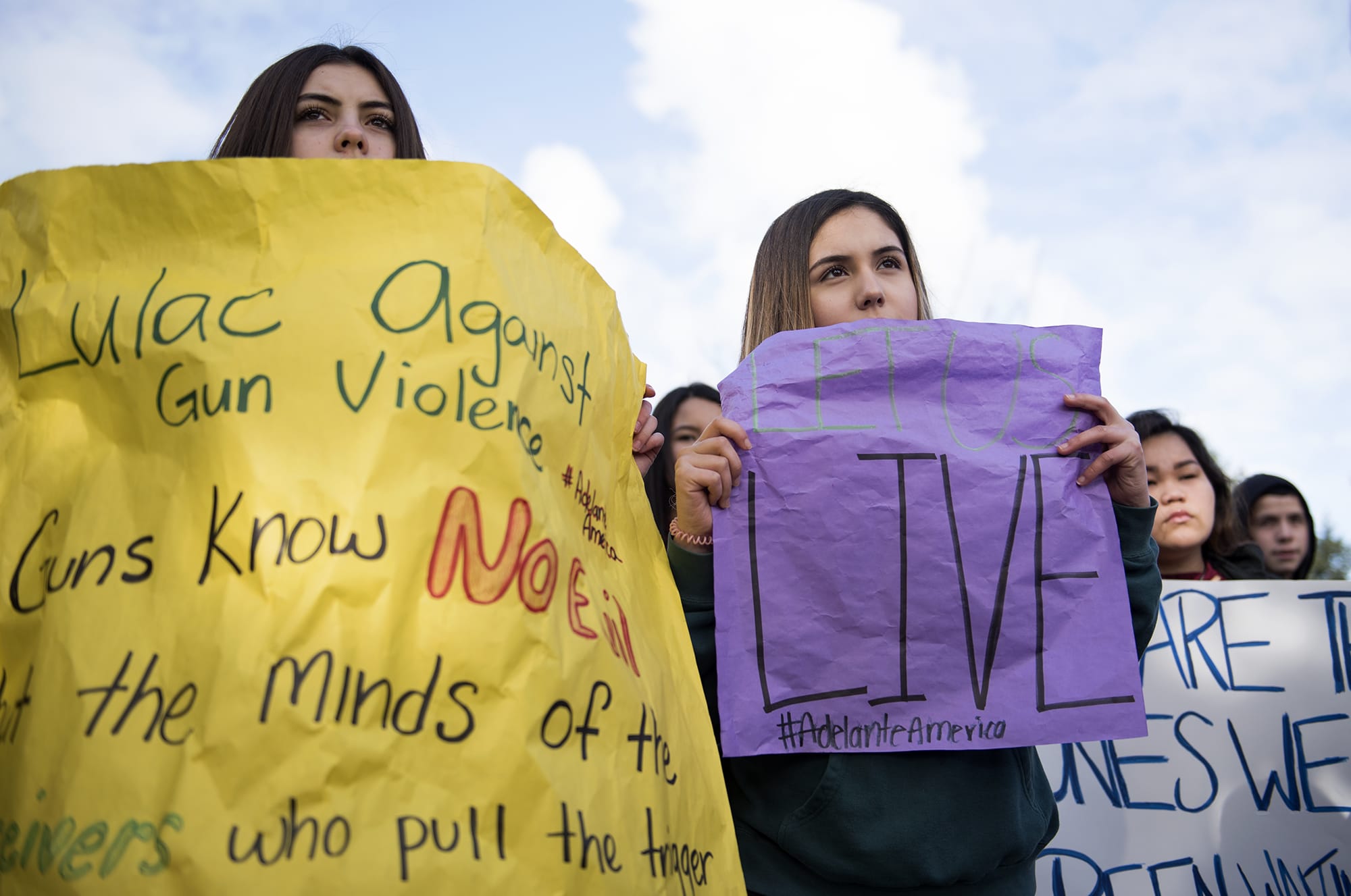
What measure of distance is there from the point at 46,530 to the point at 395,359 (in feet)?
1.32

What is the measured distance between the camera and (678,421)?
355 centimetres

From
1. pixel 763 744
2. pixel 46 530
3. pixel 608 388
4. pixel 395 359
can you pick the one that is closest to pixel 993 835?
pixel 763 744

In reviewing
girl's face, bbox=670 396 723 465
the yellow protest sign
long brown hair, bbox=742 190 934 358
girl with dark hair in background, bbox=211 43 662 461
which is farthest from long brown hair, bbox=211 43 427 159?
girl's face, bbox=670 396 723 465

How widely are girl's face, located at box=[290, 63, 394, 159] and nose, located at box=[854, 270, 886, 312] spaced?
909 mm

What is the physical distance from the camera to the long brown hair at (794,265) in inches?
75.8

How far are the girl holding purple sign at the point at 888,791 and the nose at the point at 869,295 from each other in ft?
1.32

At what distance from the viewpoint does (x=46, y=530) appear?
3.20 feet

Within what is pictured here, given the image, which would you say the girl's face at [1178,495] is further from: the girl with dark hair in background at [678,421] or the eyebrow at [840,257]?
the eyebrow at [840,257]

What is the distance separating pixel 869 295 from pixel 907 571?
0.58m

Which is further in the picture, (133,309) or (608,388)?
(608,388)

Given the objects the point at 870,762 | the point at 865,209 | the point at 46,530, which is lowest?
the point at 870,762

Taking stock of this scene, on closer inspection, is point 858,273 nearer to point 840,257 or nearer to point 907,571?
point 840,257

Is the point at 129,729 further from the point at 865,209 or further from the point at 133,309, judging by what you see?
the point at 865,209

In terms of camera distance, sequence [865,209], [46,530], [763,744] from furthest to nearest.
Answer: [865,209] → [763,744] → [46,530]
